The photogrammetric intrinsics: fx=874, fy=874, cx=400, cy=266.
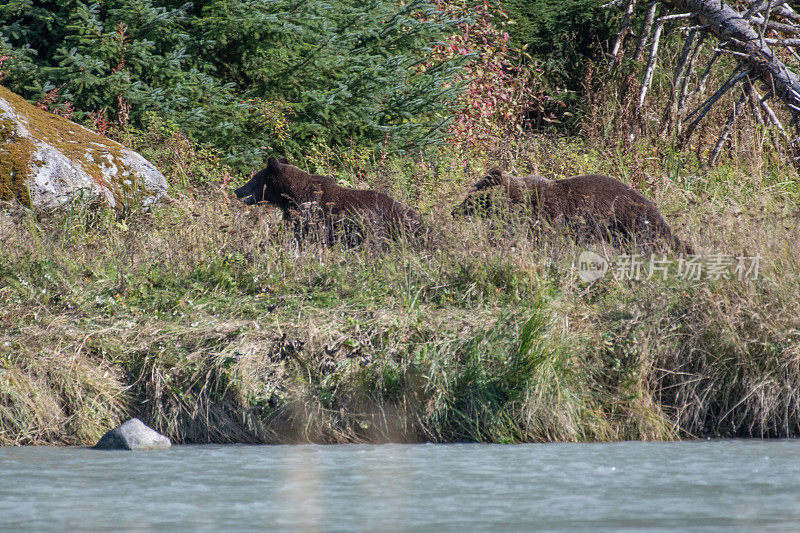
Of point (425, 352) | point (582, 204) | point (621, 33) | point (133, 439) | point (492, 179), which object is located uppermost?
point (621, 33)

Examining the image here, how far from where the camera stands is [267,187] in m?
Answer: 8.42

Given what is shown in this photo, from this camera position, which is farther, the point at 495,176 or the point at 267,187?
the point at 267,187

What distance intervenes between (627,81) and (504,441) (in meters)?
7.98

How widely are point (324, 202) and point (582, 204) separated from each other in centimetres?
231

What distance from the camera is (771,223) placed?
6.80 metres

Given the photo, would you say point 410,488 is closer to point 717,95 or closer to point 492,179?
point 492,179

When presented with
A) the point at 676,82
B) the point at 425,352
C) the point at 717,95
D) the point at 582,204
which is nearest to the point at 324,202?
the point at 582,204

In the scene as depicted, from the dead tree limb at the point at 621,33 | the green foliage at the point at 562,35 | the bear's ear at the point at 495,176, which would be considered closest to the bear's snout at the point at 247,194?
the bear's ear at the point at 495,176

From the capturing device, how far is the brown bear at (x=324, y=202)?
7.55 meters

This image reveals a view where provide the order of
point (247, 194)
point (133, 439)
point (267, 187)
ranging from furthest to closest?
point (247, 194), point (267, 187), point (133, 439)

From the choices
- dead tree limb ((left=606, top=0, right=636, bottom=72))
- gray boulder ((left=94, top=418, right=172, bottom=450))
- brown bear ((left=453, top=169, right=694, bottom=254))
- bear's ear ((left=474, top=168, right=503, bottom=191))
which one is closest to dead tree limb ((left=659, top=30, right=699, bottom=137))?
dead tree limb ((left=606, top=0, right=636, bottom=72))

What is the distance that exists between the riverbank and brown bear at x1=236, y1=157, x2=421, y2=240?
3.45 feet

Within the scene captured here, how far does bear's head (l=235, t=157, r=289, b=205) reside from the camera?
8.37 metres

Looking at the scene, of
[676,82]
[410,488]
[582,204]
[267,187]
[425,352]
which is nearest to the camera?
[410,488]
